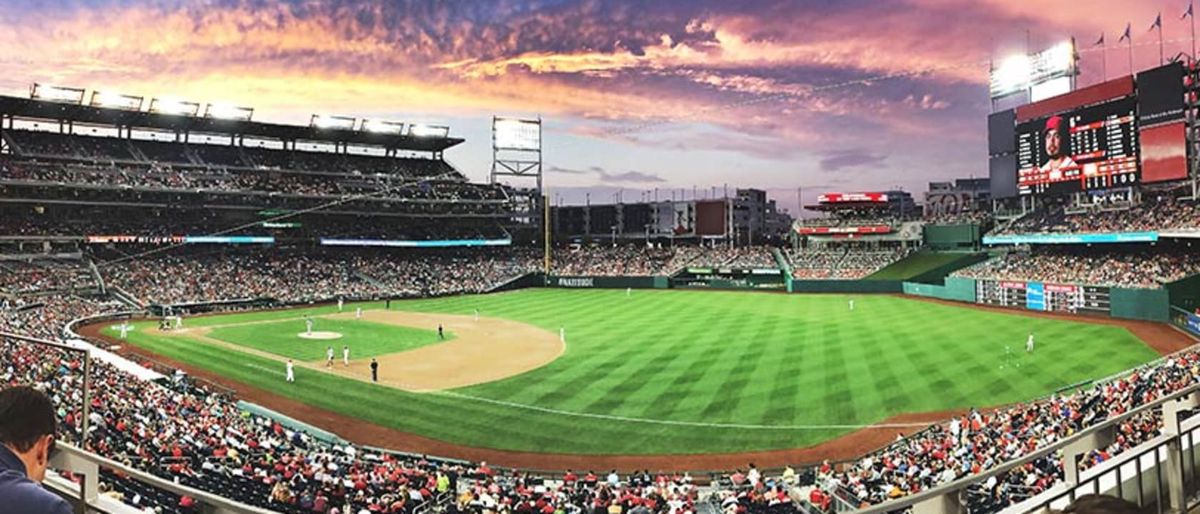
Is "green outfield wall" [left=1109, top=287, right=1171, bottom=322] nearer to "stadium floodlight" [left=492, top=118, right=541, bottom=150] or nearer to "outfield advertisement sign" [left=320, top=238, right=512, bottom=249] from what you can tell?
"outfield advertisement sign" [left=320, top=238, right=512, bottom=249]

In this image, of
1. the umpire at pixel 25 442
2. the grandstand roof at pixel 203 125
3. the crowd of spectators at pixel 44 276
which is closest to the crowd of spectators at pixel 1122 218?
the umpire at pixel 25 442

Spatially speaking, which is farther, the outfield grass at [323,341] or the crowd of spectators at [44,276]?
the crowd of spectators at [44,276]

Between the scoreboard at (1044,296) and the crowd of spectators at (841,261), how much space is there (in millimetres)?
15593

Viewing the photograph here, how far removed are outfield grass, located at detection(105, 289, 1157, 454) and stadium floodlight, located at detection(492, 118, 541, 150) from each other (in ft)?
163

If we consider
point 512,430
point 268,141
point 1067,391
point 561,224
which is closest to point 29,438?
point 512,430

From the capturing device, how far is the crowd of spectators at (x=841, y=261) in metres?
Result: 70.8

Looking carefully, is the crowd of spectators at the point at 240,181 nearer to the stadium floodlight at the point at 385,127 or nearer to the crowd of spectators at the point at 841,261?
the stadium floodlight at the point at 385,127

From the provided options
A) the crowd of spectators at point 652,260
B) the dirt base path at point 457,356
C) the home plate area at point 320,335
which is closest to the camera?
the dirt base path at point 457,356

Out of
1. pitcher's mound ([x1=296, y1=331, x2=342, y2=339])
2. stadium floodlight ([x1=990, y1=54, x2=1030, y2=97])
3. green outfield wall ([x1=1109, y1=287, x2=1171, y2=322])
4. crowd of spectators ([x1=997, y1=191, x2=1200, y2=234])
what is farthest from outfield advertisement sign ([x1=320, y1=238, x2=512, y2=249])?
green outfield wall ([x1=1109, y1=287, x2=1171, y2=322])

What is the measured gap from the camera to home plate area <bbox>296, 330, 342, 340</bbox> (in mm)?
42500

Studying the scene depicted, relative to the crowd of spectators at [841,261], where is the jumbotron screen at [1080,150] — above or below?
above

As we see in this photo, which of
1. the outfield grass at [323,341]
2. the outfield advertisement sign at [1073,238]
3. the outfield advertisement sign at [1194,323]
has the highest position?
the outfield advertisement sign at [1073,238]

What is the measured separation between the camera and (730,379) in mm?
29688

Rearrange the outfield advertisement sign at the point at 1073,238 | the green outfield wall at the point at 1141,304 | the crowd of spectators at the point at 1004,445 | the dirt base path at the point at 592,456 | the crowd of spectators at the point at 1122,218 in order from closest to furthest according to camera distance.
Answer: the crowd of spectators at the point at 1004,445
the dirt base path at the point at 592,456
the green outfield wall at the point at 1141,304
the crowd of spectators at the point at 1122,218
the outfield advertisement sign at the point at 1073,238
